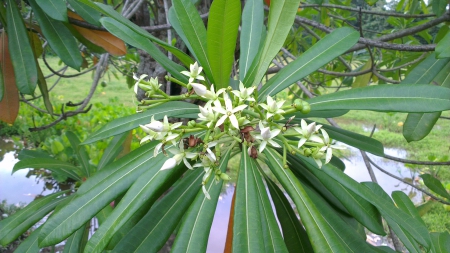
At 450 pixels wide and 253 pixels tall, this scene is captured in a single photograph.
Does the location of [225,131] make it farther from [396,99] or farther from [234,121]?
[396,99]

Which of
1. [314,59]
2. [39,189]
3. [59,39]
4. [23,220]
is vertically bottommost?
[23,220]

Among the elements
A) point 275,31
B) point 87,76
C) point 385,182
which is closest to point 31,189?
point 275,31

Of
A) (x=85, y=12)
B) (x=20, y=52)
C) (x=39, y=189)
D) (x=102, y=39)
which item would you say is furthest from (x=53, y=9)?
(x=39, y=189)

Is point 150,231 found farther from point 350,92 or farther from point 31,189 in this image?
point 31,189

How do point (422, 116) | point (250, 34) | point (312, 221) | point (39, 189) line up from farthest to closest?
point (39, 189) < point (422, 116) < point (250, 34) < point (312, 221)

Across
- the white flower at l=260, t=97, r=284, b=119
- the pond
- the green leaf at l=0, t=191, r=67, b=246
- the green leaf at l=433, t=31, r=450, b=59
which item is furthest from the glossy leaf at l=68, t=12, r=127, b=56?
the pond

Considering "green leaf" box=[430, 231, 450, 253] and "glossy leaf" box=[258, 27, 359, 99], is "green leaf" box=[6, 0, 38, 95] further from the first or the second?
"green leaf" box=[430, 231, 450, 253]
